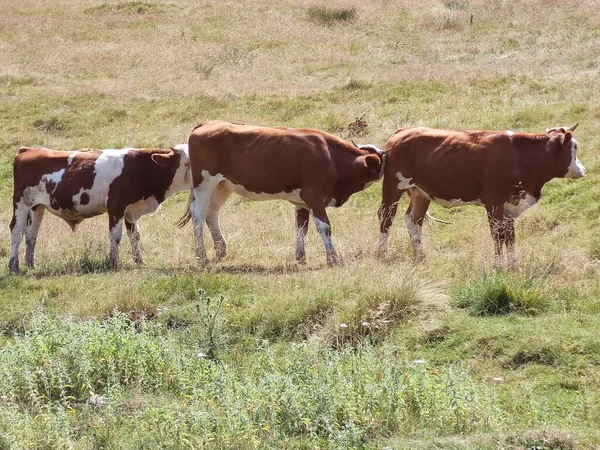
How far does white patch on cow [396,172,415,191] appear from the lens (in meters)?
14.4

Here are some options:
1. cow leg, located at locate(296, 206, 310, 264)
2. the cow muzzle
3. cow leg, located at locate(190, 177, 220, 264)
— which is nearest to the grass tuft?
cow leg, located at locate(190, 177, 220, 264)

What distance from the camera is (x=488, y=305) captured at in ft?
33.4

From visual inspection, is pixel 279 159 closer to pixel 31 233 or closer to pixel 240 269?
pixel 240 269

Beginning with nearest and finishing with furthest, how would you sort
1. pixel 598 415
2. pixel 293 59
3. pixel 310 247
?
pixel 598 415 → pixel 310 247 → pixel 293 59

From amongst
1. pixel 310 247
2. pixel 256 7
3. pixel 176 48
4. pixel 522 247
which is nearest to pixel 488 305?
pixel 522 247

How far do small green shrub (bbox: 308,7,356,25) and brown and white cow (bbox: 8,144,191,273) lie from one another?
27499 millimetres

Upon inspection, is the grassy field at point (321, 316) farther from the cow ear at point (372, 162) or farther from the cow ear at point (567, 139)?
the cow ear at point (567, 139)

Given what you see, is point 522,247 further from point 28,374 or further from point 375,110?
point 375,110

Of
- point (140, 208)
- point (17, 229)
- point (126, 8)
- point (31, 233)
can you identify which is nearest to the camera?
point (17, 229)

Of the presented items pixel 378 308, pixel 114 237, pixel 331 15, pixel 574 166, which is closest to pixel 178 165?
pixel 114 237

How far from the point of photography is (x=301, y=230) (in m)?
14.5

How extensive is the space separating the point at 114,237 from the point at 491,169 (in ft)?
18.6

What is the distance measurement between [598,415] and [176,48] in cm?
3179

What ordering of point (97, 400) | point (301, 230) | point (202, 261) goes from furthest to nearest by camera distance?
point (301, 230), point (202, 261), point (97, 400)
